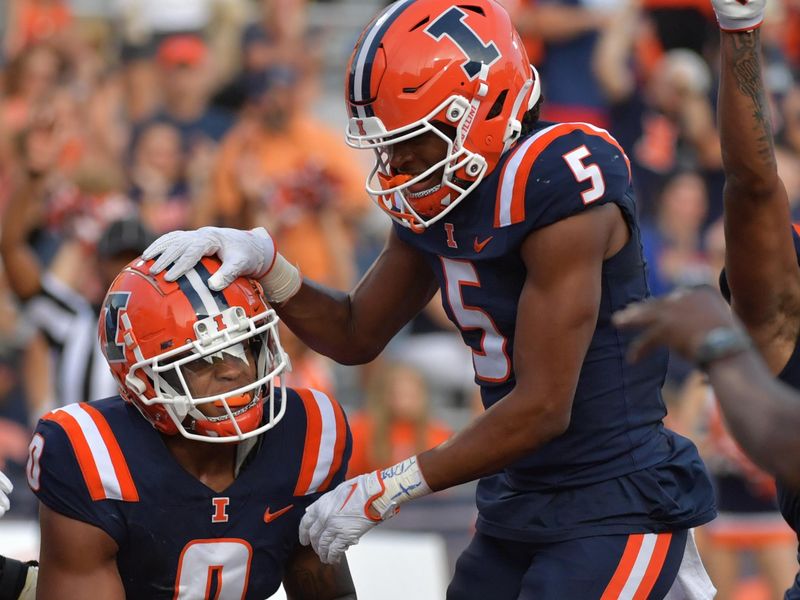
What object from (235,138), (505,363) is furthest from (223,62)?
(505,363)

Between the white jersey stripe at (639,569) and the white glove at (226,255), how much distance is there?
1.00 meters

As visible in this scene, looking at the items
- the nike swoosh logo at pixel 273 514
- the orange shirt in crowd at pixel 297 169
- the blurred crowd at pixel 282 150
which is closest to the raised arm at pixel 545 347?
the nike swoosh logo at pixel 273 514

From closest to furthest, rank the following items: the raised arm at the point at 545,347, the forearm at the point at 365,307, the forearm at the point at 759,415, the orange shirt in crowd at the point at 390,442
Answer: the forearm at the point at 759,415
the raised arm at the point at 545,347
the forearm at the point at 365,307
the orange shirt in crowd at the point at 390,442

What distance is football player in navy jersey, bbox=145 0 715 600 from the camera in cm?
253

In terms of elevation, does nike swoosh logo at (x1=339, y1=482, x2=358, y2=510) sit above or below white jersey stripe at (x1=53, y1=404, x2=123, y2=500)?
below

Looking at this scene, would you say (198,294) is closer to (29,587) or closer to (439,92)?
(439,92)

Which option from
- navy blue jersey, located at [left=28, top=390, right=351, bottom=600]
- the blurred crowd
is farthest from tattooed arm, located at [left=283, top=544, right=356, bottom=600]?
the blurred crowd

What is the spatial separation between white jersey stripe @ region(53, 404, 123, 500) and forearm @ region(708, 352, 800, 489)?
125 centimetres

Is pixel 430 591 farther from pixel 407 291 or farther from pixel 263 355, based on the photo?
pixel 263 355

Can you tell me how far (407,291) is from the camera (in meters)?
3.06

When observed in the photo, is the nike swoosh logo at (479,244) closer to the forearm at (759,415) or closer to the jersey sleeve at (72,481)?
the forearm at (759,415)

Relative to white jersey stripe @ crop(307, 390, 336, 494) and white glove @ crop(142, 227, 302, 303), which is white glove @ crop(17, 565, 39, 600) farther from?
white glove @ crop(142, 227, 302, 303)

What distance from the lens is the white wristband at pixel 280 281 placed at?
9.64ft

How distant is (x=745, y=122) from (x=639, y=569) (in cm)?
96
